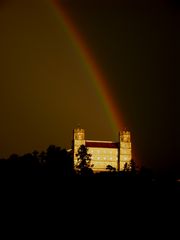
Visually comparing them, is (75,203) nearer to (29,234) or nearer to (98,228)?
(98,228)

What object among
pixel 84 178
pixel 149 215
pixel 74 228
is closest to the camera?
pixel 74 228

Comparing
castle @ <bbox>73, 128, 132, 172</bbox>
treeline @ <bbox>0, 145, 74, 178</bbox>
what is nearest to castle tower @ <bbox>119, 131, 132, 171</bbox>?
castle @ <bbox>73, 128, 132, 172</bbox>

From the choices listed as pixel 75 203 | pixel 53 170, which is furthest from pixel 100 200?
pixel 53 170

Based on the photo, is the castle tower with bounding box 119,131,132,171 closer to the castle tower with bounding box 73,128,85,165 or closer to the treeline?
the castle tower with bounding box 73,128,85,165

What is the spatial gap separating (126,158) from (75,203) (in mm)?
67983

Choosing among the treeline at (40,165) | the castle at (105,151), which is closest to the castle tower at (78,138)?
the castle at (105,151)

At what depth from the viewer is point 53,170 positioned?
186 feet

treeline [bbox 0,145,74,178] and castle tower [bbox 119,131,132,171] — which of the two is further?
castle tower [bbox 119,131,132,171]

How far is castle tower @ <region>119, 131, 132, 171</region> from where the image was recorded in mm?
107000

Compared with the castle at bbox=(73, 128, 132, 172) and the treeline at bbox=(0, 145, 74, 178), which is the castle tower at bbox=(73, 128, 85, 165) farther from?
the treeline at bbox=(0, 145, 74, 178)

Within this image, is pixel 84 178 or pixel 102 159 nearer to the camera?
pixel 84 178

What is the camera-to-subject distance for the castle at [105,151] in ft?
346

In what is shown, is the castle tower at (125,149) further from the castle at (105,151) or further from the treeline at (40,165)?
the treeline at (40,165)

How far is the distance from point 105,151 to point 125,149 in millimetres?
4632
